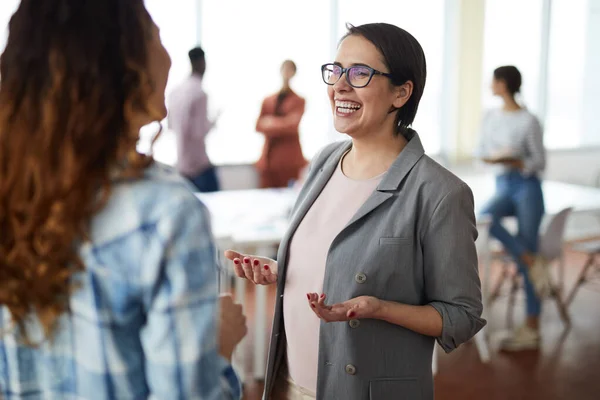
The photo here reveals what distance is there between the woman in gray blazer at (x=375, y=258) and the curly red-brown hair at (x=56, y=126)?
671 mm

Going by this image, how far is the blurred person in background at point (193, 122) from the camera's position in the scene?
534cm

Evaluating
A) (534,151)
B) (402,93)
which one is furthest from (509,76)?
(402,93)

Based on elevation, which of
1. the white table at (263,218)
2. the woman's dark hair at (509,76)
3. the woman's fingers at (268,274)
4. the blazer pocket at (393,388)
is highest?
the woman's dark hair at (509,76)

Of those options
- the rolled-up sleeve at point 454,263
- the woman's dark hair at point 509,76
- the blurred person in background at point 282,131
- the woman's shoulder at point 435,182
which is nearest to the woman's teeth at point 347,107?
the woman's shoulder at point 435,182

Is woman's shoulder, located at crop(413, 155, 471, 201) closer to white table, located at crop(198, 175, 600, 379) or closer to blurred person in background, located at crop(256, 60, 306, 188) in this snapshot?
white table, located at crop(198, 175, 600, 379)

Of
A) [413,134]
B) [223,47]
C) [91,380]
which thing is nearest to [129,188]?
[91,380]

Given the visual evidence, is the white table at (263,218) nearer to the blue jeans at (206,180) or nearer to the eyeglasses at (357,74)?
the blue jeans at (206,180)

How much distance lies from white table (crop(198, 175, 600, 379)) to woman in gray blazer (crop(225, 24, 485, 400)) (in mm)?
1940


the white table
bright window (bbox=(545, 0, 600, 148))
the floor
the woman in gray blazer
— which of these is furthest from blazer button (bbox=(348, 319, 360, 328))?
bright window (bbox=(545, 0, 600, 148))

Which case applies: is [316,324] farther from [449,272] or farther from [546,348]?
[546,348]

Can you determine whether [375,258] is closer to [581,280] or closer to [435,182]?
[435,182]

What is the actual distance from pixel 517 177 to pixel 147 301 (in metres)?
4.03

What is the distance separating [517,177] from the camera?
4742 mm

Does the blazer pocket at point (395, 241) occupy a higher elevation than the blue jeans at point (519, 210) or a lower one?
higher
